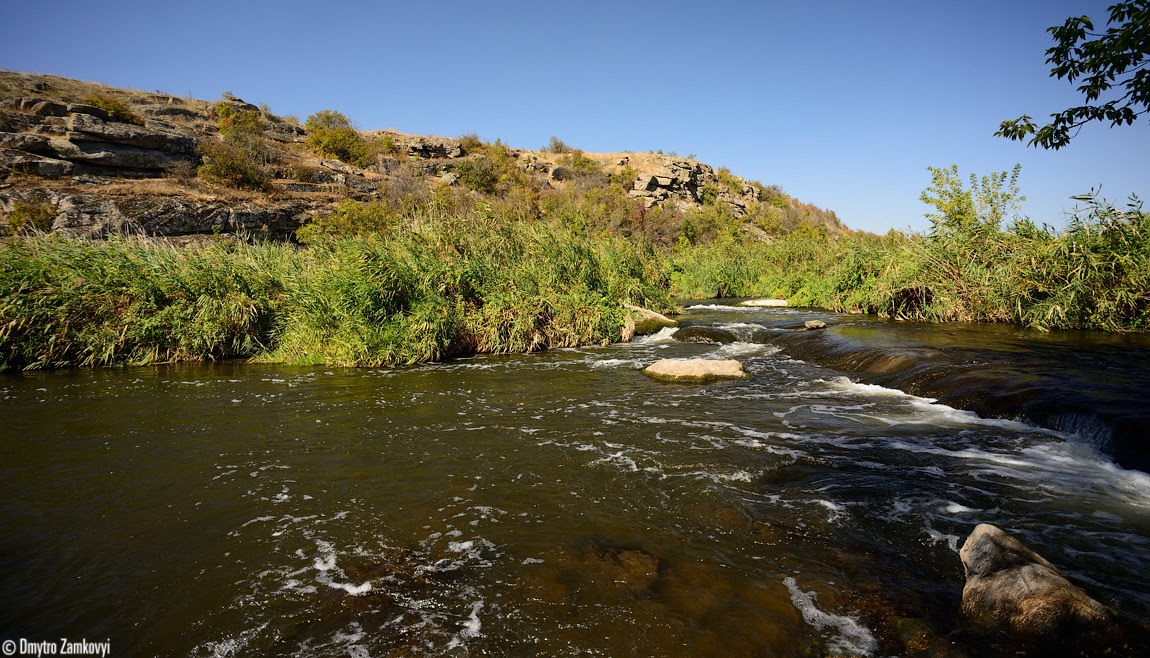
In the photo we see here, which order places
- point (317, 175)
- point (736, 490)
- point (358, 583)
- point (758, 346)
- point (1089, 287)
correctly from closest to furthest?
point (358, 583)
point (736, 490)
point (1089, 287)
point (758, 346)
point (317, 175)

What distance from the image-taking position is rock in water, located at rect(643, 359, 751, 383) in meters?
8.67

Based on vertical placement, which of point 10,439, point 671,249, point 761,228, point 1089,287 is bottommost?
point 10,439

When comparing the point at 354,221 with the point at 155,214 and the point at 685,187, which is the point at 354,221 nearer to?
the point at 155,214

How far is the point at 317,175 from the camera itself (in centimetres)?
3862

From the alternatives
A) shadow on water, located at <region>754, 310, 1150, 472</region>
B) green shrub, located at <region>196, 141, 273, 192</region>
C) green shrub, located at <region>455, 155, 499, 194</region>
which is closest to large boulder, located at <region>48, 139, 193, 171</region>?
green shrub, located at <region>196, 141, 273, 192</region>

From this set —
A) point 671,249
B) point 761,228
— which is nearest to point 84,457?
point 671,249

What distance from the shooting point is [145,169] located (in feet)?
106

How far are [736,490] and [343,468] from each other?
371cm

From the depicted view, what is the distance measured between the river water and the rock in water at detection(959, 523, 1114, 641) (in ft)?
0.55

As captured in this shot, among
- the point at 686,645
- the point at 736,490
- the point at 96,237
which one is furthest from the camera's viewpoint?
the point at 96,237

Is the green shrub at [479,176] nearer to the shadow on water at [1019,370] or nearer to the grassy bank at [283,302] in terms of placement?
the grassy bank at [283,302]

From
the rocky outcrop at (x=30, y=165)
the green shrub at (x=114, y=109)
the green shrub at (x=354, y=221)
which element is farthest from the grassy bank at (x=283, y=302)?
the green shrub at (x=114, y=109)

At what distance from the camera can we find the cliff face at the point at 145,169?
2622 cm

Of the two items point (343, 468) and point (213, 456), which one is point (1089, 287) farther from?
point (213, 456)
